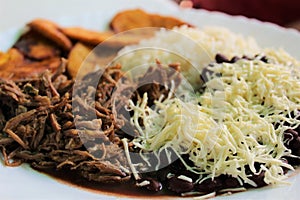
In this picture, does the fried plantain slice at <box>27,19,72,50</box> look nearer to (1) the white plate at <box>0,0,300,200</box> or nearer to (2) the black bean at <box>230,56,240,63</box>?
(1) the white plate at <box>0,0,300,200</box>

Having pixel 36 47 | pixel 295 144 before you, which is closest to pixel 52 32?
pixel 36 47

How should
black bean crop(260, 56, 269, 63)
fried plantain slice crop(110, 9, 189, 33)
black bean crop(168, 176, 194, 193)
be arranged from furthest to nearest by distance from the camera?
1. fried plantain slice crop(110, 9, 189, 33)
2. black bean crop(260, 56, 269, 63)
3. black bean crop(168, 176, 194, 193)

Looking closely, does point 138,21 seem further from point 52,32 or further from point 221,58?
point 221,58

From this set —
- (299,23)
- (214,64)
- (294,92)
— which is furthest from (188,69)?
(299,23)

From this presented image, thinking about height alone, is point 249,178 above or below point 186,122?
below

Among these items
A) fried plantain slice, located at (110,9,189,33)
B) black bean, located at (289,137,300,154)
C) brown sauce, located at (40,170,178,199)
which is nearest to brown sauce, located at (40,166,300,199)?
brown sauce, located at (40,170,178,199)

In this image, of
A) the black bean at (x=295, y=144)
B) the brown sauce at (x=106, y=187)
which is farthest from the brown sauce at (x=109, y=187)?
the black bean at (x=295, y=144)

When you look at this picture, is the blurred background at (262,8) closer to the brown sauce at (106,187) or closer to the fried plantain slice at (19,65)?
the fried plantain slice at (19,65)

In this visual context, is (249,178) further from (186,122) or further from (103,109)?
(103,109)
